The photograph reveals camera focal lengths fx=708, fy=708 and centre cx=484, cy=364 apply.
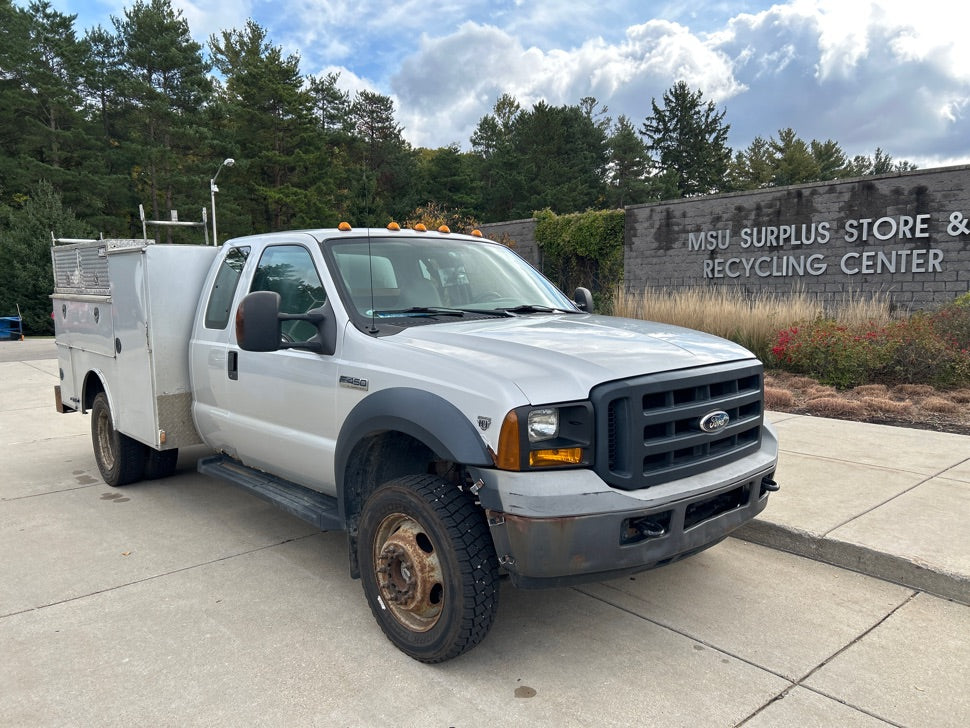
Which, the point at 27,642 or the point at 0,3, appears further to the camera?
the point at 0,3

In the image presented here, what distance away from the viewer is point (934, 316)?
1023cm

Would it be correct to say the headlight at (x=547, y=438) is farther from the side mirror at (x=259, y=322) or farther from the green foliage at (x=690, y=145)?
the green foliage at (x=690, y=145)

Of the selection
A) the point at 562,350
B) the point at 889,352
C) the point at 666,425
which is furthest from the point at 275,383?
the point at 889,352

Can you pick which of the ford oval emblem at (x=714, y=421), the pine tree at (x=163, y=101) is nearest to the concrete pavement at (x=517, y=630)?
the ford oval emblem at (x=714, y=421)

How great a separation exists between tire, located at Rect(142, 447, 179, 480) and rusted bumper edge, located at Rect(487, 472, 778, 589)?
4.23 m

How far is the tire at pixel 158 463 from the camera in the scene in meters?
6.06

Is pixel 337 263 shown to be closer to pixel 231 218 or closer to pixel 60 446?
pixel 60 446

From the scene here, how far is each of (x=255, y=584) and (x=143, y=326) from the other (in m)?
2.15

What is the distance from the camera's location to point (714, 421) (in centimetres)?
322

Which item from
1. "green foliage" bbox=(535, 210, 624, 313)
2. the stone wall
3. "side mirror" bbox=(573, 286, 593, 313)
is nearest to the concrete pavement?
"side mirror" bbox=(573, 286, 593, 313)

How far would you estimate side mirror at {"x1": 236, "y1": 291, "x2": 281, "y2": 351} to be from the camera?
11.3 ft

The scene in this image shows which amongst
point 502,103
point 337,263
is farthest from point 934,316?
point 502,103

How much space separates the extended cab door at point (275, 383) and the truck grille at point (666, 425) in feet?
5.15

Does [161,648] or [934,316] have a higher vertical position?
[934,316]
